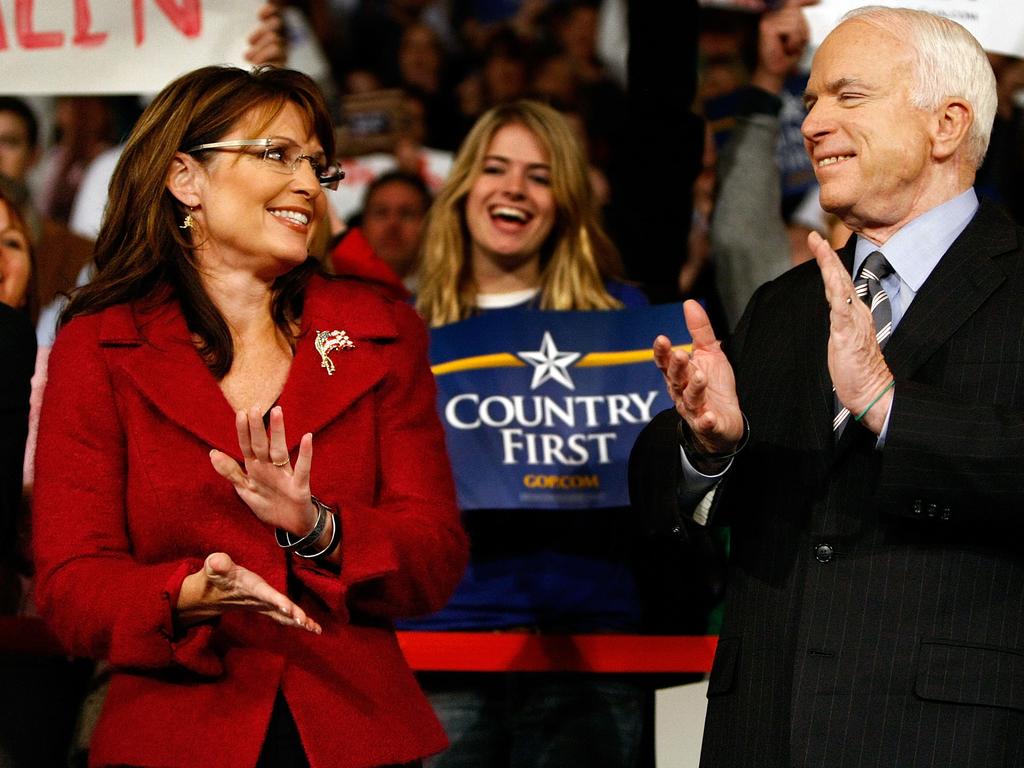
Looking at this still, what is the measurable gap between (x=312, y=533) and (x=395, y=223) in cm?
345

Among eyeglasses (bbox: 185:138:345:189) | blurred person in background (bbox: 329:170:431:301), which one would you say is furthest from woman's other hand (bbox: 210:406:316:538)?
blurred person in background (bbox: 329:170:431:301)

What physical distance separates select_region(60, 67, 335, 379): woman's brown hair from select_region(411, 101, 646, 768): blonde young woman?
3.45ft

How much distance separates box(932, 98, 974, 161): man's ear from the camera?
2832mm

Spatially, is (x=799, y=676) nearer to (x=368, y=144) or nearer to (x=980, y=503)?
(x=980, y=503)

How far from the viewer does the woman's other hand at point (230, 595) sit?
2375 millimetres

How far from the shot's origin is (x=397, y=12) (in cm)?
767

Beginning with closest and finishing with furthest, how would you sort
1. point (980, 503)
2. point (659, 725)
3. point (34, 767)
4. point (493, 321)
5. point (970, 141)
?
point (980, 503) → point (970, 141) → point (34, 767) → point (659, 725) → point (493, 321)

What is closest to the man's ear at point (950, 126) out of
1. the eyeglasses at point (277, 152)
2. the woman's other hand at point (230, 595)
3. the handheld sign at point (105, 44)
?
the eyeglasses at point (277, 152)

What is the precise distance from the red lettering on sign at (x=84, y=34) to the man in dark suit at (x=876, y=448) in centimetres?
223

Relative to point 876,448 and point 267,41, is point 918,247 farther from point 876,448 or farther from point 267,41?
point 267,41

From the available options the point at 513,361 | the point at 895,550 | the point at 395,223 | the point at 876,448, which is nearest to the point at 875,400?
the point at 876,448

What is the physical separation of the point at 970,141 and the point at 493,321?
1414 mm

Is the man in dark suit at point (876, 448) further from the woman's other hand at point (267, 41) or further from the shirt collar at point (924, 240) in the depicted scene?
the woman's other hand at point (267, 41)

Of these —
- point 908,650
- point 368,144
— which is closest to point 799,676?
point 908,650
